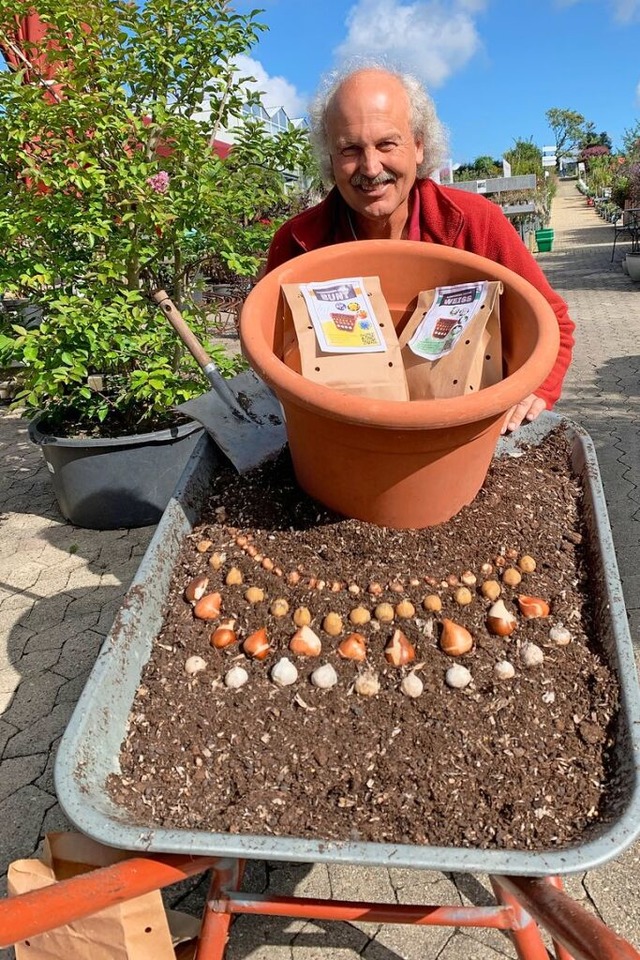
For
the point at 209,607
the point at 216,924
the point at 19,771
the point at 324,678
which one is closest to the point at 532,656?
the point at 324,678

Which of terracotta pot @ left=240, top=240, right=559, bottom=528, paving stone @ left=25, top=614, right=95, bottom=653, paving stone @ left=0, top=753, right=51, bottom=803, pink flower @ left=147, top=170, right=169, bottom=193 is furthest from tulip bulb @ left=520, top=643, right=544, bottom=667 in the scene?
pink flower @ left=147, top=170, right=169, bottom=193

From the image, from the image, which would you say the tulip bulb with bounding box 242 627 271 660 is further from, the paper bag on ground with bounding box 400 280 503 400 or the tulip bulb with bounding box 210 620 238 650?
the paper bag on ground with bounding box 400 280 503 400

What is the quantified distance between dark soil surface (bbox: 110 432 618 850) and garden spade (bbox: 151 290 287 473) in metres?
0.20

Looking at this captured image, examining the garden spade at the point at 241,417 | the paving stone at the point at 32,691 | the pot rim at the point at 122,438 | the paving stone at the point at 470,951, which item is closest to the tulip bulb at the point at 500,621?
the garden spade at the point at 241,417

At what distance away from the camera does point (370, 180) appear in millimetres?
1356

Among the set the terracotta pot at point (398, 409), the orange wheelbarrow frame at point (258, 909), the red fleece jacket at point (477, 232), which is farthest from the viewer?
the red fleece jacket at point (477, 232)

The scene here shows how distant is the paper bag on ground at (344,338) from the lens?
41.9 inches

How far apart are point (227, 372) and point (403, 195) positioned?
1.45 meters

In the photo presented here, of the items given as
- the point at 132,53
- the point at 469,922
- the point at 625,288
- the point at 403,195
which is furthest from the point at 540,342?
the point at 625,288

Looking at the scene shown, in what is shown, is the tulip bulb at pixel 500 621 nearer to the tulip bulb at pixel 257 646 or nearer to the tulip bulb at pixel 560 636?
the tulip bulb at pixel 560 636

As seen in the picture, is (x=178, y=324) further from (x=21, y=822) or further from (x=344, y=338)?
(x=21, y=822)

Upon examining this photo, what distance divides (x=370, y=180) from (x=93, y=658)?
180 cm

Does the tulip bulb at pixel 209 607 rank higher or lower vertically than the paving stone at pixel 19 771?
higher

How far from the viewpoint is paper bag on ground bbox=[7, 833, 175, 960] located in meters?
0.86
